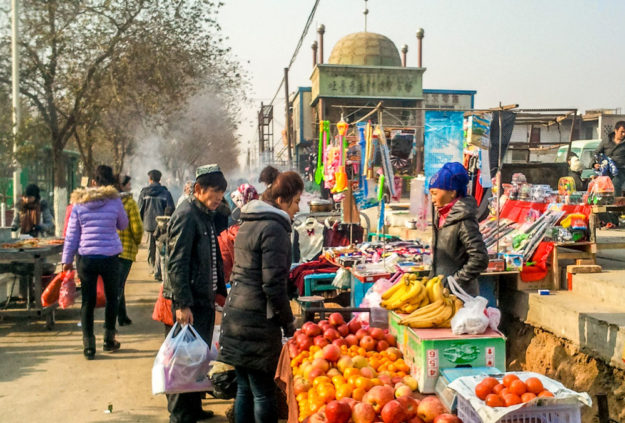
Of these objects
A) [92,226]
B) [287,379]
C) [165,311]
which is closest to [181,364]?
[165,311]

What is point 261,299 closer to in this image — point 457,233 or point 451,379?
point 451,379

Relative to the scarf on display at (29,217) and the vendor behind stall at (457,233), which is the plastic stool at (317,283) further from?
the scarf on display at (29,217)

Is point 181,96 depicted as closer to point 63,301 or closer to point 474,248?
point 63,301

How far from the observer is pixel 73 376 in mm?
5801

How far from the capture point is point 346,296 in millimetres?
7500

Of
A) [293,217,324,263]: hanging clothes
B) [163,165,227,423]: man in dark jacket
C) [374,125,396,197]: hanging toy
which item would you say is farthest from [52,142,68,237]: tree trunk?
[163,165,227,423]: man in dark jacket

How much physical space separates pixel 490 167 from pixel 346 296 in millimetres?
2575

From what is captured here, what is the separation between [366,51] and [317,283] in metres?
29.0

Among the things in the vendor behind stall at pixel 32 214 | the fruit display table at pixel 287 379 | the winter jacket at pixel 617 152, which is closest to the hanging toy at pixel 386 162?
the winter jacket at pixel 617 152

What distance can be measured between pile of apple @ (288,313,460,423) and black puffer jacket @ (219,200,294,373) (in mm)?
304

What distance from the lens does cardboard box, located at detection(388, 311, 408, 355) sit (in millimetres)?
3789

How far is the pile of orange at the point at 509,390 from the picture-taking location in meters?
2.53

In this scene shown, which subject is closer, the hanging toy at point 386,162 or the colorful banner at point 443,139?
the colorful banner at point 443,139

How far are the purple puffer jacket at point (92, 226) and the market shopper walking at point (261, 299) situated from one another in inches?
119
